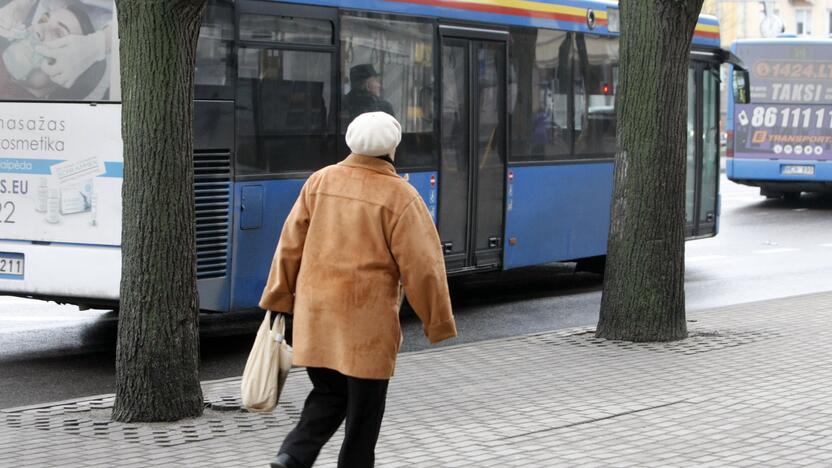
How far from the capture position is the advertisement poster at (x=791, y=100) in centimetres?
2784

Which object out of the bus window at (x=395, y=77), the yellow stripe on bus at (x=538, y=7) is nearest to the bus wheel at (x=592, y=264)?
the yellow stripe on bus at (x=538, y=7)

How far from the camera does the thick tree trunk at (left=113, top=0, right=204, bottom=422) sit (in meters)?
8.06

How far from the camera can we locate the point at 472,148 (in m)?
13.5

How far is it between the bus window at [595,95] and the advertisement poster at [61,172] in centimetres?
617

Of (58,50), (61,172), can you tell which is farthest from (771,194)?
(61,172)

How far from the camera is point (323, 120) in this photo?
1149 centimetres

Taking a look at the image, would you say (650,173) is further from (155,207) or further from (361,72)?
(155,207)

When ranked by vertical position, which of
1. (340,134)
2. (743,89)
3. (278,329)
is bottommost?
(278,329)

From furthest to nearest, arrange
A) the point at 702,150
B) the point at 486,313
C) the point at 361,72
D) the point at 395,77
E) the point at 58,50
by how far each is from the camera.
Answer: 1. the point at 702,150
2. the point at 486,313
3. the point at 395,77
4. the point at 361,72
5. the point at 58,50

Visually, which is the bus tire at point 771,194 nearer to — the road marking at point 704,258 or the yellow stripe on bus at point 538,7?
the road marking at point 704,258

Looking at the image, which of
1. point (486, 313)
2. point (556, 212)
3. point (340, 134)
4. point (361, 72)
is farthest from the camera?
point (556, 212)

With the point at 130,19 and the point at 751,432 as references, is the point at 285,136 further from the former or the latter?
the point at 751,432

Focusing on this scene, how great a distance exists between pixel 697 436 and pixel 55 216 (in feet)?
15.7

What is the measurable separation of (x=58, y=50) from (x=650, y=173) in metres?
4.31
